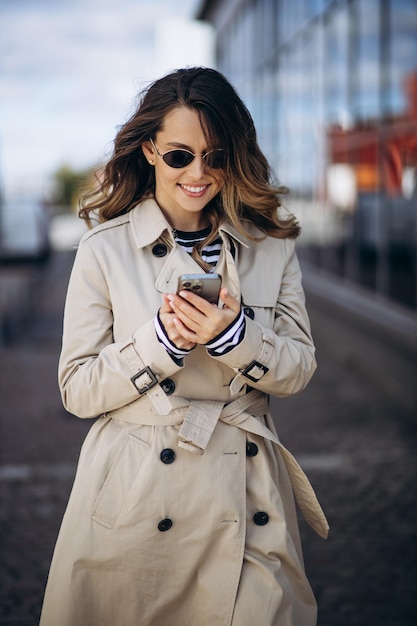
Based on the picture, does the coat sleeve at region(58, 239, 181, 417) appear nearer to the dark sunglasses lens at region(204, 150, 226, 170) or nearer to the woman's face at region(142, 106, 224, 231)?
the woman's face at region(142, 106, 224, 231)

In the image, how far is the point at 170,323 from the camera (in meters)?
2.25

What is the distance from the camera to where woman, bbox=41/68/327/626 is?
7.91 ft

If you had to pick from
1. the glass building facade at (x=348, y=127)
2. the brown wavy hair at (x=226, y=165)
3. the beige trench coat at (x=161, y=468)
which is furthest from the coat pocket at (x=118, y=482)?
the glass building facade at (x=348, y=127)

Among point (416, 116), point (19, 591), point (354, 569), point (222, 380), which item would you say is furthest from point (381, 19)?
point (222, 380)

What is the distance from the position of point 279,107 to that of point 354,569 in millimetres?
12073

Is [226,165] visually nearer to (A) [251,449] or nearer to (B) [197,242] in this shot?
(B) [197,242]

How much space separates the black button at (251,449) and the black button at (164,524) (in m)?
0.30

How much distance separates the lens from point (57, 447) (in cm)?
701

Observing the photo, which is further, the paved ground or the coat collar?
the paved ground

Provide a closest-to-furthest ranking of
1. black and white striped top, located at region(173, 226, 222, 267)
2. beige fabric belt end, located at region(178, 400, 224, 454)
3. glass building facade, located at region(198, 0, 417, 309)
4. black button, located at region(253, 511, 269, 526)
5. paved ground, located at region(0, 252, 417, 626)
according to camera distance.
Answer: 1. beige fabric belt end, located at region(178, 400, 224, 454)
2. black button, located at region(253, 511, 269, 526)
3. black and white striped top, located at region(173, 226, 222, 267)
4. paved ground, located at region(0, 252, 417, 626)
5. glass building facade, located at region(198, 0, 417, 309)

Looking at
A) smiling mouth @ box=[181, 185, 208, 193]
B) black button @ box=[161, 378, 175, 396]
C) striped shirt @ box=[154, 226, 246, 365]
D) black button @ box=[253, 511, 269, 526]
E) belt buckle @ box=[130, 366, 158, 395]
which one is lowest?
black button @ box=[253, 511, 269, 526]

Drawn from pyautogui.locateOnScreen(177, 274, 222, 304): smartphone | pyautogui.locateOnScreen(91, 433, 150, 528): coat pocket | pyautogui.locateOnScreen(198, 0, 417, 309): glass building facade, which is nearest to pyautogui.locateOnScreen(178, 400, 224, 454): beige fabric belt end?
pyautogui.locateOnScreen(91, 433, 150, 528): coat pocket

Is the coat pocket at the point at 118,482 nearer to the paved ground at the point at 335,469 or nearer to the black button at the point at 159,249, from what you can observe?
the black button at the point at 159,249

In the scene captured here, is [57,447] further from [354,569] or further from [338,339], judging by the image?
[338,339]
